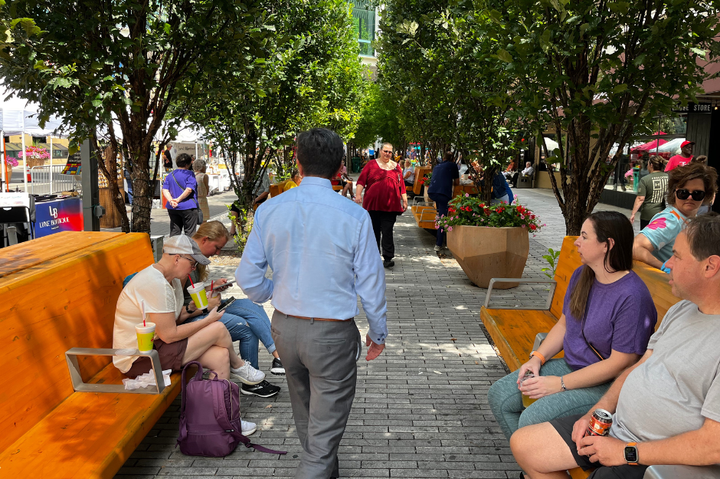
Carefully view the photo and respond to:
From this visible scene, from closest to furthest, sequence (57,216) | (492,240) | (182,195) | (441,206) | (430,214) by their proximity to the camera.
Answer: (492,240) → (182,195) → (57,216) → (441,206) → (430,214)

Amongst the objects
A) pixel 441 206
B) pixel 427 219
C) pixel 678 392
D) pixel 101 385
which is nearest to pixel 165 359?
pixel 101 385

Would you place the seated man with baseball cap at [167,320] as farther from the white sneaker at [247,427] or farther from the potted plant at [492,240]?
the potted plant at [492,240]

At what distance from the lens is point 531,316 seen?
4.89 metres

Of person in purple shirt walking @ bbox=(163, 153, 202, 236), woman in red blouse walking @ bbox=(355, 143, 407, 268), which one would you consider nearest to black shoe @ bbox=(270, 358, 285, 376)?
woman in red blouse walking @ bbox=(355, 143, 407, 268)

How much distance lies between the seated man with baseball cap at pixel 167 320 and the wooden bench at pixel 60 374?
0.18 meters

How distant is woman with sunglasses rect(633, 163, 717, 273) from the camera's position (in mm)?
3902

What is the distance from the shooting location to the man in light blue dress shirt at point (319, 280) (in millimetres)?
2631

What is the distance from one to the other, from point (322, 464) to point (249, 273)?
3.18 feet

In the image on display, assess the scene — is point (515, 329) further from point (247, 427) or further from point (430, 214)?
point (430, 214)

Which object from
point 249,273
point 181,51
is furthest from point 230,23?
point 249,273

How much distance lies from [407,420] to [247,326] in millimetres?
1346

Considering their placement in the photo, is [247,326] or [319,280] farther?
[247,326]

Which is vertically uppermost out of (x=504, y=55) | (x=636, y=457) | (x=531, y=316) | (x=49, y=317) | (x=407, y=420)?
(x=504, y=55)

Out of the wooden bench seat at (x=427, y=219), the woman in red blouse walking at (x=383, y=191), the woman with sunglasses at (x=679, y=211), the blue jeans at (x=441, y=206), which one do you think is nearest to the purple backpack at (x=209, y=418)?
the woman with sunglasses at (x=679, y=211)
